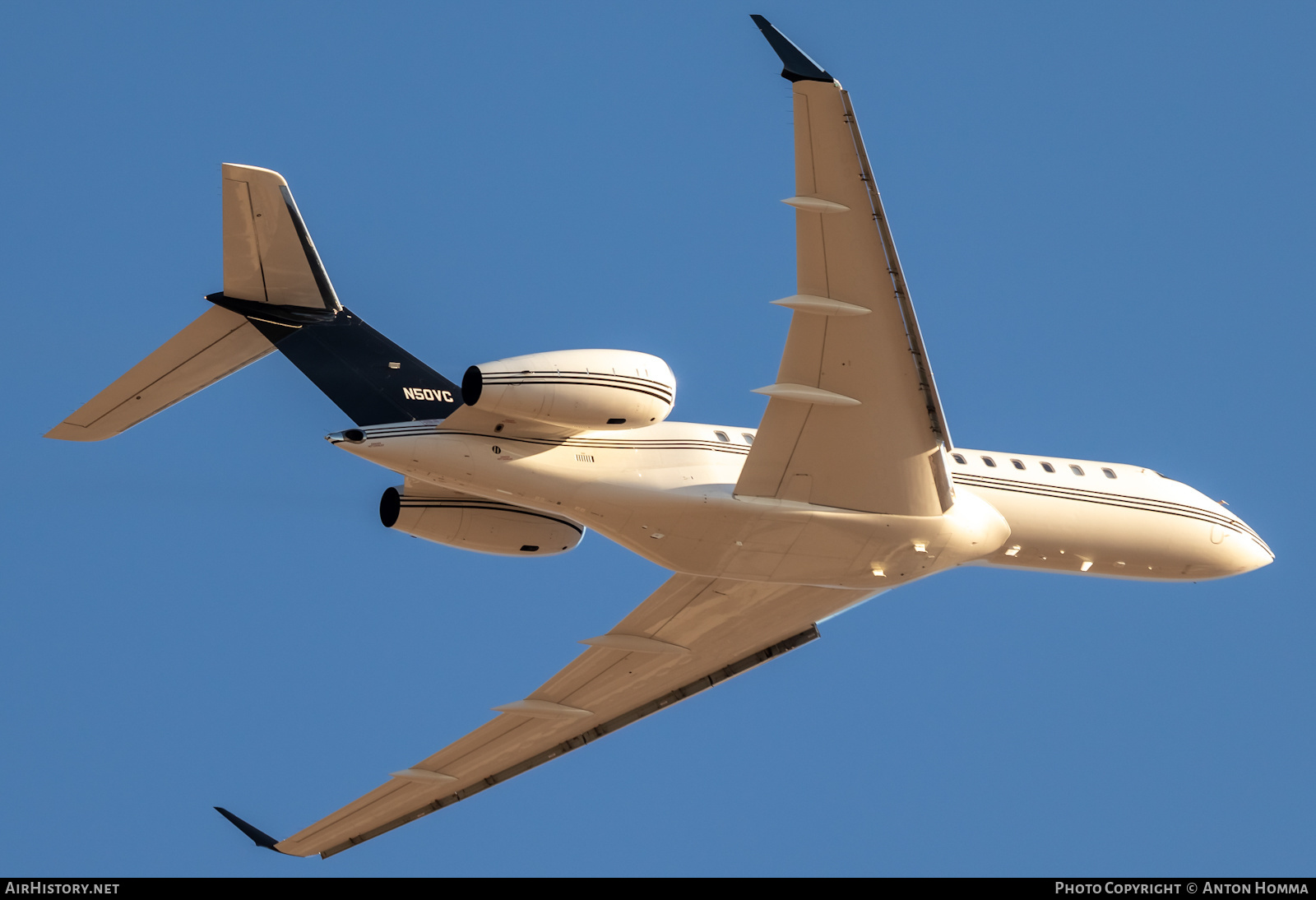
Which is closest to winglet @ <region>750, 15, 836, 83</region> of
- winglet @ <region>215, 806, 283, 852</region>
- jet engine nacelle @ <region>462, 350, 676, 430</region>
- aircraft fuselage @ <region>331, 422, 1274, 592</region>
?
jet engine nacelle @ <region>462, 350, 676, 430</region>

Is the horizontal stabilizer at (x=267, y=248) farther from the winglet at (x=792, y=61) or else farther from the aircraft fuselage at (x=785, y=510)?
the winglet at (x=792, y=61)

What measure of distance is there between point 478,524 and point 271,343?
3632mm

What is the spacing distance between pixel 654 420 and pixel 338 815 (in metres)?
9.89

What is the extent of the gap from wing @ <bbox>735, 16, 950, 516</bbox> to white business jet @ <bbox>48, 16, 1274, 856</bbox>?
3 centimetres

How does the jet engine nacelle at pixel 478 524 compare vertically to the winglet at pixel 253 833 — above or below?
A: above

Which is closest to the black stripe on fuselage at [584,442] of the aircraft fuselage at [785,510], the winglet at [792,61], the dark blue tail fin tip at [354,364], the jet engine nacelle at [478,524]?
the aircraft fuselage at [785,510]

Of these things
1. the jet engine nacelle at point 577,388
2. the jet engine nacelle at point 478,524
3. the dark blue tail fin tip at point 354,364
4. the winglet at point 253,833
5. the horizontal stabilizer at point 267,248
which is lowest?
the winglet at point 253,833

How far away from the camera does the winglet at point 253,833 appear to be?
2391 cm

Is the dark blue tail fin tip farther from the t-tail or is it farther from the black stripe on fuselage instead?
the black stripe on fuselage

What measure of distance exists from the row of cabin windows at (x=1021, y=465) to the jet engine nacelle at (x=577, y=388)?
5201 millimetres

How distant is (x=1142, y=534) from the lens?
22.2m

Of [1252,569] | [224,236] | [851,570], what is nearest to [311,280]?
[224,236]

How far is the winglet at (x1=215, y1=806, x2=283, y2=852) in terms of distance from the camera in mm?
23906

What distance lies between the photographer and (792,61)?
48.8 ft
